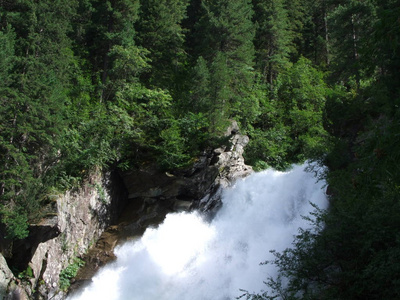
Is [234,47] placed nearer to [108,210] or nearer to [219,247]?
[108,210]

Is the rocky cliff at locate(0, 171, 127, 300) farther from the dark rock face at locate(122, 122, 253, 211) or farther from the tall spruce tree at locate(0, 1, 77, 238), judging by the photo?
the dark rock face at locate(122, 122, 253, 211)

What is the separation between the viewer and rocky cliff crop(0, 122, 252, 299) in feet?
47.9

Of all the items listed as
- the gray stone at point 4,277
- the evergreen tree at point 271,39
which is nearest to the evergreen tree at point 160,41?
the evergreen tree at point 271,39

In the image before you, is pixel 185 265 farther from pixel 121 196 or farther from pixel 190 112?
pixel 190 112

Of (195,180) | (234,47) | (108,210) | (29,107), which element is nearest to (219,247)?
(195,180)

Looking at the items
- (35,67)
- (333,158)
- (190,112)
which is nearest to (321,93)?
(190,112)

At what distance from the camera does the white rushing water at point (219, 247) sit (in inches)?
566

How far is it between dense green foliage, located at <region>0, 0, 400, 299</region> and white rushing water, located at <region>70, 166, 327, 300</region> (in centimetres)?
215

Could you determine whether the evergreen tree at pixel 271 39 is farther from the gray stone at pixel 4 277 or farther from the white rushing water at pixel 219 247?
the gray stone at pixel 4 277

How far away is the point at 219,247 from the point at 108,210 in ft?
19.4

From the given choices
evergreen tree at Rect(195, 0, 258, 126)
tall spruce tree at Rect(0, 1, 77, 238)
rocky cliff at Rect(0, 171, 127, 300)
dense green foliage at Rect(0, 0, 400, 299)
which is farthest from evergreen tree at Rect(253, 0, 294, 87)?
rocky cliff at Rect(0, 171, 127, 300)

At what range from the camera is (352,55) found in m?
22.2

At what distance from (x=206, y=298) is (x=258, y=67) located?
19835 mm

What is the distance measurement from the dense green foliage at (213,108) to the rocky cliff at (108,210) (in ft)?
2.37
